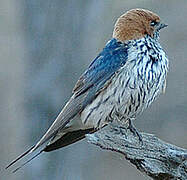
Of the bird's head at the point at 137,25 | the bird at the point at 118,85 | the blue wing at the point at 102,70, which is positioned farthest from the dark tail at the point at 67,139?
the bird's head at the point at 137,25

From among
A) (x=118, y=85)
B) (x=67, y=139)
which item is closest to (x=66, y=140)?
(x=67, y=139)

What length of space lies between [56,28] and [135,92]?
3.52ft

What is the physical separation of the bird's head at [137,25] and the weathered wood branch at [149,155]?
35.6 inches

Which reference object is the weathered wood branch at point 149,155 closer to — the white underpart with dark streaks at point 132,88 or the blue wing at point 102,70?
the white underpart with dark streaks at point 132,88

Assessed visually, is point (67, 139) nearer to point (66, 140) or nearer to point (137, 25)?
point (66, 140)

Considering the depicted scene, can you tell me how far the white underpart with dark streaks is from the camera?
5.74 metres

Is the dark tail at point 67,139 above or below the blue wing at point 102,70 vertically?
below

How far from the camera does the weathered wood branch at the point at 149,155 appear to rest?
501 centimetres

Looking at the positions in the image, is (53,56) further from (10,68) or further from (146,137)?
(10,68)

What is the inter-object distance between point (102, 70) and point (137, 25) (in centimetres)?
35

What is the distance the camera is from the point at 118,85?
5.75 m

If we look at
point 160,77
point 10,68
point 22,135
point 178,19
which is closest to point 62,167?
point 22,135

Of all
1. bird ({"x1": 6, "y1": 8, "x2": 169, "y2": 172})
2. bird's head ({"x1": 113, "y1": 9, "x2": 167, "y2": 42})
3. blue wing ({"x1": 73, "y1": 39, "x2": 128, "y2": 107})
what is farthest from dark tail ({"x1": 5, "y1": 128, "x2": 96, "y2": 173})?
bird's head ({"x1": 113, "y1": 9, "x2": 167, "y2": 42})

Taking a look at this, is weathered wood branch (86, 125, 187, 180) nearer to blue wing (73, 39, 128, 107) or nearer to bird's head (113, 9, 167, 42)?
blue wing (73, 39, 128, 107)
